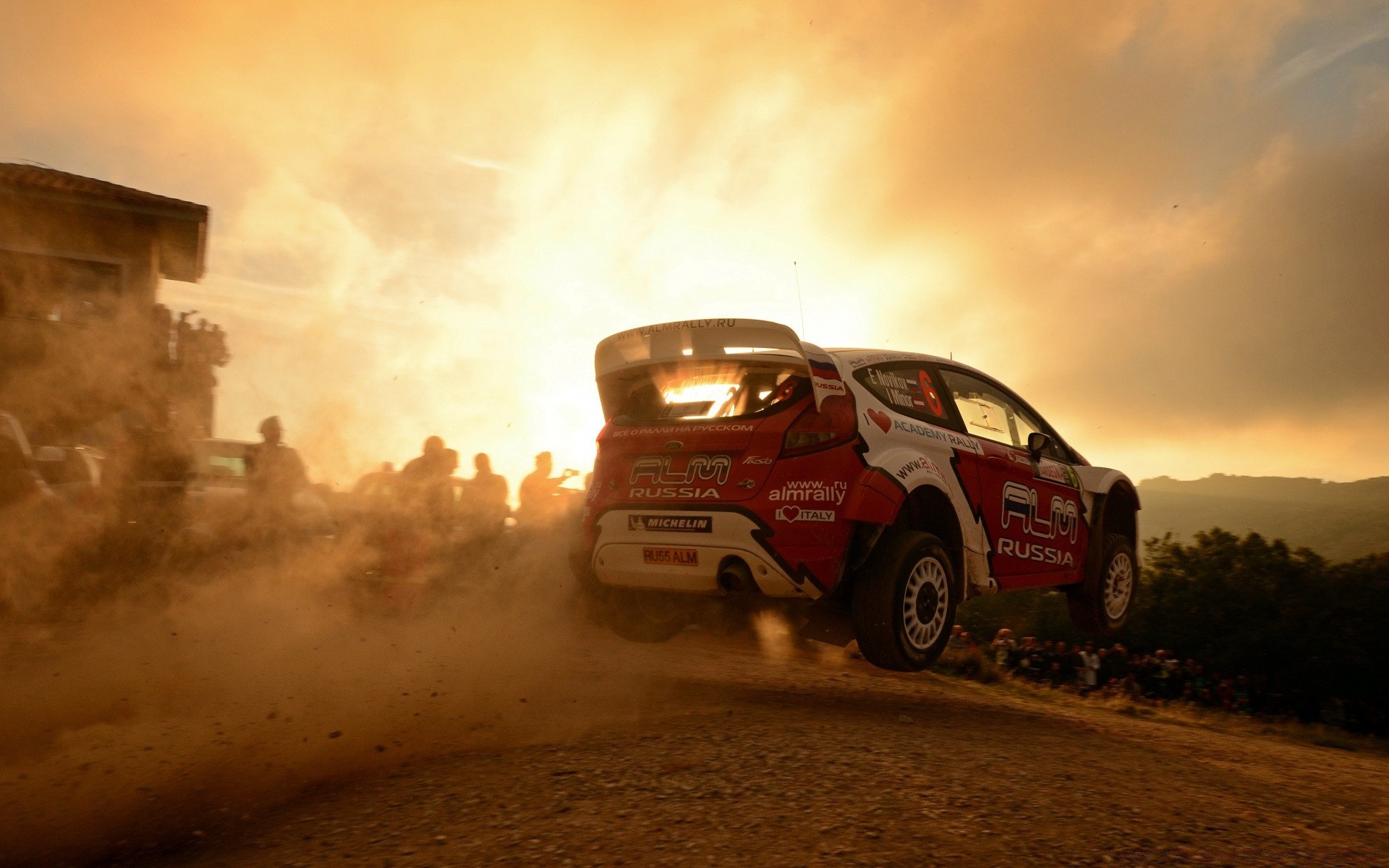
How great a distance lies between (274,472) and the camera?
7605 millimetres

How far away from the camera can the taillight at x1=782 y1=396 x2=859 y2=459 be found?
5020mm

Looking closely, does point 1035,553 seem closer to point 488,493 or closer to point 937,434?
point 937,434

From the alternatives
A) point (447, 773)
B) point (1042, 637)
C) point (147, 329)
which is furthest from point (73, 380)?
point (1042, 637)

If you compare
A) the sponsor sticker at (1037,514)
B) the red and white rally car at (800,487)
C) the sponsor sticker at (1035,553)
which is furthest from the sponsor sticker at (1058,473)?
the sponsor sticker at (1035,553)

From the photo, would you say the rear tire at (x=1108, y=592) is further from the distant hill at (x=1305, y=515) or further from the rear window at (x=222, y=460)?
the distant hill at (x=1305, y=515)

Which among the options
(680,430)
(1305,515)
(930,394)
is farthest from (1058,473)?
(1305,515)

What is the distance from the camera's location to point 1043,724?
18.8 ft

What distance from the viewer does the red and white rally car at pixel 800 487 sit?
5008 mm

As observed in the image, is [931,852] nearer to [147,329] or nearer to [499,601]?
[499,601]

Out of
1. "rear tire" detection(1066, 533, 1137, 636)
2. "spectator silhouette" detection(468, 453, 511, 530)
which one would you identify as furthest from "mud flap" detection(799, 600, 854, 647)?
"spectator silhouette" detection(468, 453, 511, 530)

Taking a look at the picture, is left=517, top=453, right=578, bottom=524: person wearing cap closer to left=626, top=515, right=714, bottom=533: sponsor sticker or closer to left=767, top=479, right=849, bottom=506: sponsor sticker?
left=626, top=515, right=714, bottom=533: sponsor sticker

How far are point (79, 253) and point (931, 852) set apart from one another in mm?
16138

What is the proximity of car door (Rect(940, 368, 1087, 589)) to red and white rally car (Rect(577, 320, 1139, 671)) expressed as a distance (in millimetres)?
21

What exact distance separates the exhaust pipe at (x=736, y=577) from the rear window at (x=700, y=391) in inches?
31.3
